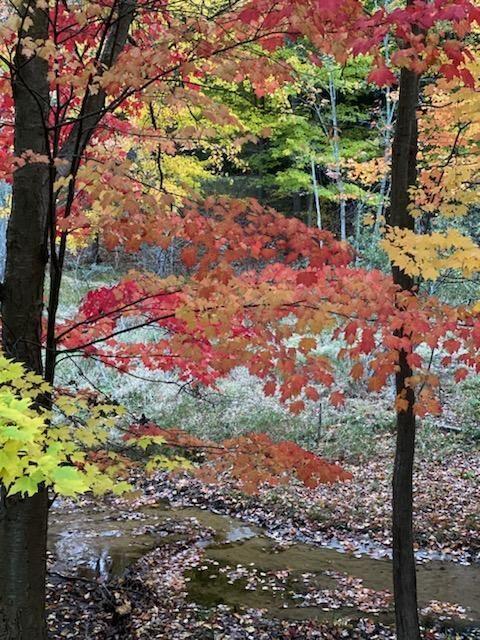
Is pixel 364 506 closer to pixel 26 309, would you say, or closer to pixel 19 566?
pixel 19 566

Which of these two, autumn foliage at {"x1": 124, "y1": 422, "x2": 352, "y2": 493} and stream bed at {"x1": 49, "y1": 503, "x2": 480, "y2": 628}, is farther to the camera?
stream bed at {"x1": 49, "y1": 503, "x2": 480, "y2": 628}

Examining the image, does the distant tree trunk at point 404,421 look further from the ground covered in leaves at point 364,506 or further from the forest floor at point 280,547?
the ground covered in leaves at point 364,506

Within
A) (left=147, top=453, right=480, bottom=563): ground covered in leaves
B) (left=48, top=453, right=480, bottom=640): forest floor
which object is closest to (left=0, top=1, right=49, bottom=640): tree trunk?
(left=48, top=453, right=480, bottom=640): forest floor

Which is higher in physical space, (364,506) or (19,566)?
(19,566)

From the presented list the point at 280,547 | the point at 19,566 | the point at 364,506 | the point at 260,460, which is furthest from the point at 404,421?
the point at 364,506

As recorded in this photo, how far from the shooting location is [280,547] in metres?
8.26

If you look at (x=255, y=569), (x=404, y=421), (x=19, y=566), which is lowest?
(x=255, y=569)

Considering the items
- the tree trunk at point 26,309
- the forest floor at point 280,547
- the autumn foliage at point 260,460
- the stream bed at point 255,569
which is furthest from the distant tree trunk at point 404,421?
the tree trunk at point 26,309

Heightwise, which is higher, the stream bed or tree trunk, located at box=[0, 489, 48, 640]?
tree trunk, located at box=[0, 489, 48, 640]

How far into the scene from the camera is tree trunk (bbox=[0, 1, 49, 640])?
3.85 metres

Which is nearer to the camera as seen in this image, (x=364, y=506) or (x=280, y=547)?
(x=280, y=547)

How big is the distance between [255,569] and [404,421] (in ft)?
11.5

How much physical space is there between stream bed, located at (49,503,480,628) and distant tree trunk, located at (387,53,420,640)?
1484 mm

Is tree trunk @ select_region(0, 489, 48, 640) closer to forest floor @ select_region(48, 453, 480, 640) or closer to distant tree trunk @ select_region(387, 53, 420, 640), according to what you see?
forest floor @ select_region(48, 453, 480, 640)
